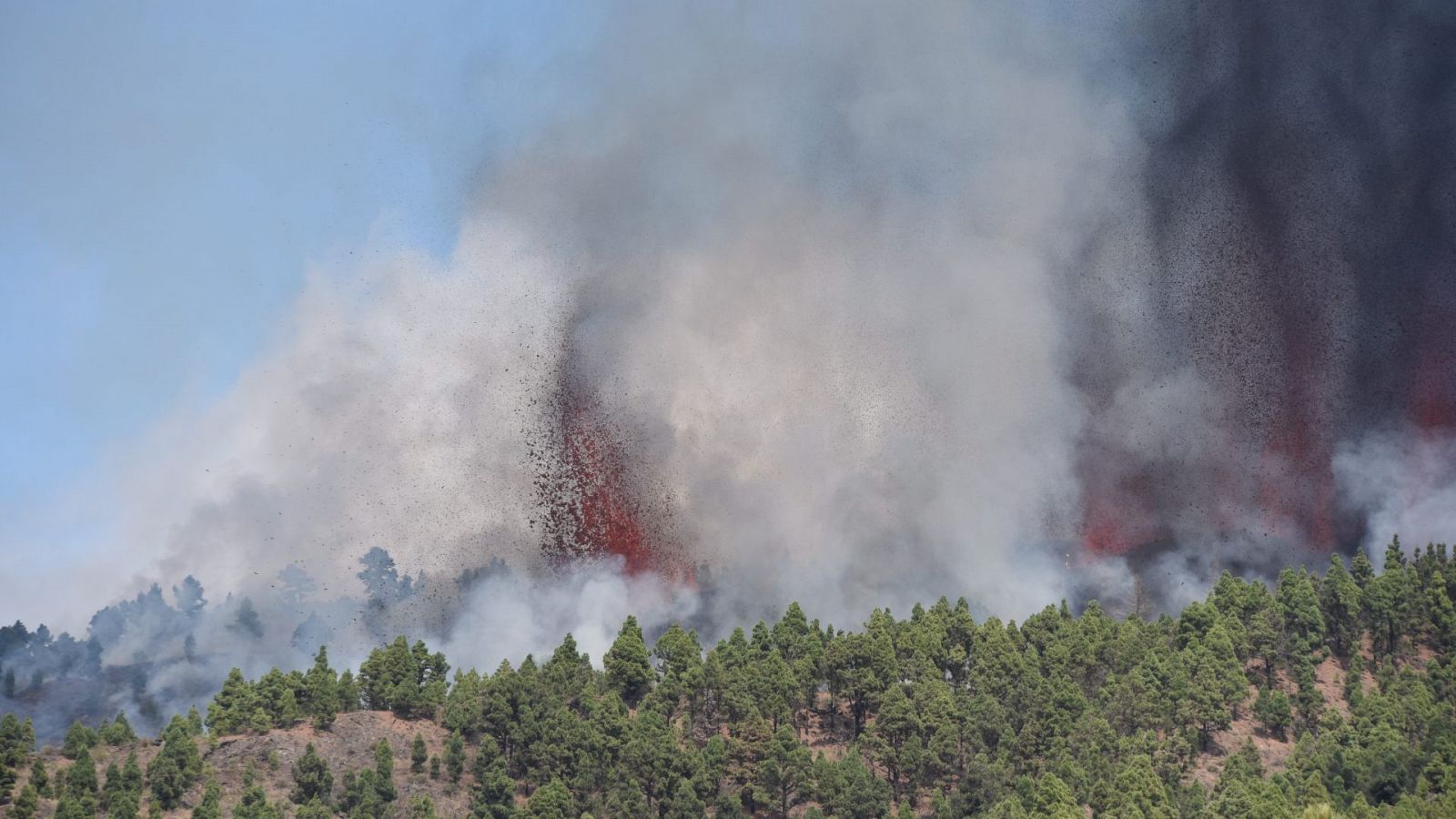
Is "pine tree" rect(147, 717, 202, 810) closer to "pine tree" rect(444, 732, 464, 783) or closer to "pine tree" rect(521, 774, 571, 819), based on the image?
"pine tree" rect(444, 732, 464, 783)

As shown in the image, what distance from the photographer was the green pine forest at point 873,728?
116m

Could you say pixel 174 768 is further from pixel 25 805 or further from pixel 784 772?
pixel 784 772

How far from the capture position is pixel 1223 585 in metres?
140

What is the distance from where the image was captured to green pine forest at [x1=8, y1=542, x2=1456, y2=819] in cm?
11569

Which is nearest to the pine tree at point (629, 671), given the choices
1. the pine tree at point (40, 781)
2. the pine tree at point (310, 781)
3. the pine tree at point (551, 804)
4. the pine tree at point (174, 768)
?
the pine tree at point (551, 804)

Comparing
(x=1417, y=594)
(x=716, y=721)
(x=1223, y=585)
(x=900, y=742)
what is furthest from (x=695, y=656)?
(x=1417, y=594)

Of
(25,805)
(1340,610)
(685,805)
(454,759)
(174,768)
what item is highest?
(1340,610)

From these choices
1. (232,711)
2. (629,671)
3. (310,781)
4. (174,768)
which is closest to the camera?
(174,768)

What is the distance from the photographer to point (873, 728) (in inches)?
4953

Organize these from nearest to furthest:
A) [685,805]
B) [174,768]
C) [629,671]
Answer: [685,805], [174,768], [629,671]

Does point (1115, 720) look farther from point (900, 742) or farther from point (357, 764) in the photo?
point (357, 764)

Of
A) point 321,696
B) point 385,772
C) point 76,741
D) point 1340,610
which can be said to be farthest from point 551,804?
point 1340,610

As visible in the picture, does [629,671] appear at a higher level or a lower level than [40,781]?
higher

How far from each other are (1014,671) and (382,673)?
1886 inches
